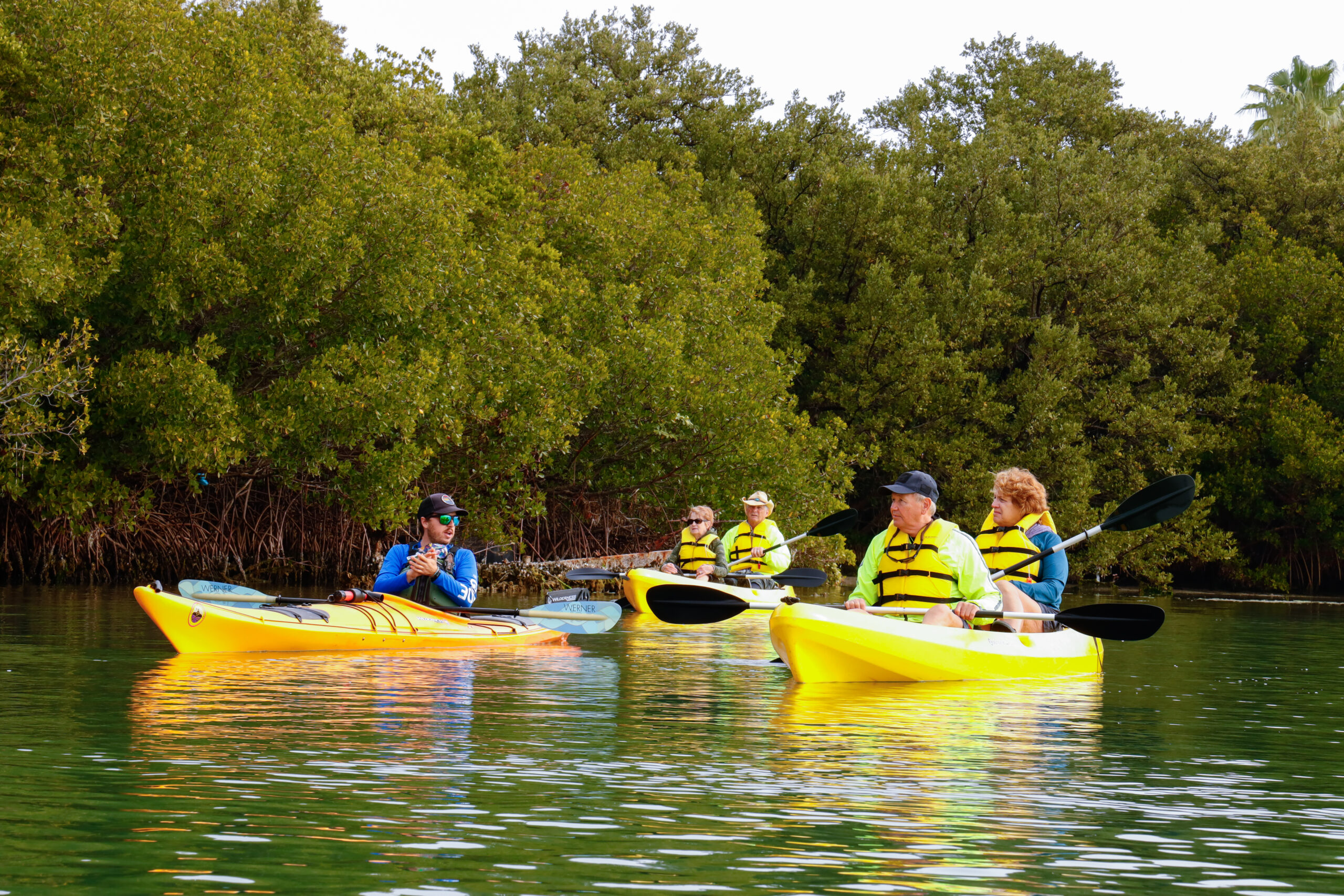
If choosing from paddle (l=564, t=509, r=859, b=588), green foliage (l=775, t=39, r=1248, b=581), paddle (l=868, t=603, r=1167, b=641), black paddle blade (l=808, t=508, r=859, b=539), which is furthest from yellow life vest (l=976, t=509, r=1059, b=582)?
green foliage (l=775, t=39, r=1248, b=581)

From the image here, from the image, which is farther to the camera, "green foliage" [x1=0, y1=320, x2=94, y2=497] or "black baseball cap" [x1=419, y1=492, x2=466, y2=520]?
"green foliage" [x1=0, y1=320, x2=94, y2=497]

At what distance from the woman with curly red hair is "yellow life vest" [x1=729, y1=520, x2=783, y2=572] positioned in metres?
6.84

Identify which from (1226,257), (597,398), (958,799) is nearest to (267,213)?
(597,398)

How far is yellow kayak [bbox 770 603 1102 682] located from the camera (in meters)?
9.17

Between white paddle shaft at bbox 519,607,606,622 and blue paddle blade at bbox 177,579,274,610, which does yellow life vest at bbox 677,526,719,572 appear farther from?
blue paddle blade at bbox 177,579,274,610

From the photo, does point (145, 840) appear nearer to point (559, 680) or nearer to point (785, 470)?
point (559, 680)

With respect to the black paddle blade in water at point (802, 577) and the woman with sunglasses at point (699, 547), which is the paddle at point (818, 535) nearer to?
the black paddle blade in water at point (802, 577)

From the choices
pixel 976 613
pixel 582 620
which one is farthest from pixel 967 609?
pixel 582 620

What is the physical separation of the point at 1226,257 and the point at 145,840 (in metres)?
39.3

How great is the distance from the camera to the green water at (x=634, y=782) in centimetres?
437

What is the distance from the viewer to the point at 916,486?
8.96 meters

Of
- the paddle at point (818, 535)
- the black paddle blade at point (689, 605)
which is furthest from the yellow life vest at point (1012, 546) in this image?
the paddle at point (818, 535)

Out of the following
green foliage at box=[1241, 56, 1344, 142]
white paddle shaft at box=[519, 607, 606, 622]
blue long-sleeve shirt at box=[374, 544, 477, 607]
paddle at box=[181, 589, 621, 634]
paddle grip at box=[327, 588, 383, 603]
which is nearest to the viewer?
paddle grip at box=[327, 588, 383, 603]

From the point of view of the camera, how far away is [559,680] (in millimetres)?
10180
